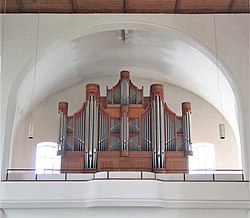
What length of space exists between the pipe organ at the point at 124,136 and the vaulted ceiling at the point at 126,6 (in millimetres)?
2330

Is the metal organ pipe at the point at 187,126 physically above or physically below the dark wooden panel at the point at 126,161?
above

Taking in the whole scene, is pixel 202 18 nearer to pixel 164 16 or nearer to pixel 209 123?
pixel 164 16

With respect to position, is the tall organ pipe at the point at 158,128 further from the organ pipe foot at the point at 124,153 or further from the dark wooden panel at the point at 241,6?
the dark wooden panel at the point at 241,6

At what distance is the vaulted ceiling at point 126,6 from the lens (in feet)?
43.9

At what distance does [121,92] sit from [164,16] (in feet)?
8.68

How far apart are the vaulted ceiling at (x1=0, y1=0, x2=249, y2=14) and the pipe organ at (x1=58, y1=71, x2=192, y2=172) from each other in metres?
2.33

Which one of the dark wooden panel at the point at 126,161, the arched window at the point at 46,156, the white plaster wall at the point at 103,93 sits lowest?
the dark wooden panel at the point at 126,161

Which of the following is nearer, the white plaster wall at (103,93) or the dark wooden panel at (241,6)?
the dark wooden panel at (241,6)

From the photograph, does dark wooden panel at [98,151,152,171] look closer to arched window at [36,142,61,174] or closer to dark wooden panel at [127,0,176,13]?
arched window at [36,142,61,174]

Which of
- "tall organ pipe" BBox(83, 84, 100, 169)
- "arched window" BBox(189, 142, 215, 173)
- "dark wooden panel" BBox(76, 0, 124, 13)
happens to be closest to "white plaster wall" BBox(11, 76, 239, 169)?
"arched window" BBox(189, 142, 215, 173)

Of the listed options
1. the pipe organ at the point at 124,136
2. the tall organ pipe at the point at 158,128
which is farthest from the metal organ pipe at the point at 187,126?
the tall organ pipe at the point at 158,128

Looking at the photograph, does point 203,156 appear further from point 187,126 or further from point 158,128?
point 158,128

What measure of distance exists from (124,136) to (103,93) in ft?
13.8

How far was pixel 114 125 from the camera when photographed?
1427 centimetres
